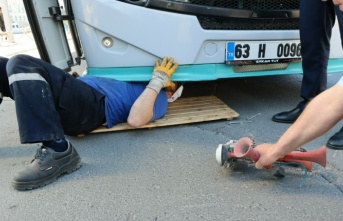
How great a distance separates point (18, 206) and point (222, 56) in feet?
5.18

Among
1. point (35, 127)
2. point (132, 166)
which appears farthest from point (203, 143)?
point (35, 127)

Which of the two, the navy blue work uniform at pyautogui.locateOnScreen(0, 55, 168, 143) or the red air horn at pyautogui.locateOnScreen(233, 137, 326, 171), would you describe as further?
the navy blue work uniform at pyautogui.locateOnScreen(0, 55, 168, 143)

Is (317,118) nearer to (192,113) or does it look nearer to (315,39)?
(315,39)

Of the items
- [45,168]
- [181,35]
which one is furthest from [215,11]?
[45,168]

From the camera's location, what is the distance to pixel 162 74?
2.12 metres

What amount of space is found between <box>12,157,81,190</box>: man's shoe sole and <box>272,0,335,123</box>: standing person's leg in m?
1.44

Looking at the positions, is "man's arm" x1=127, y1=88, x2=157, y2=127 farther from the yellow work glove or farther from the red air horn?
the red air horn

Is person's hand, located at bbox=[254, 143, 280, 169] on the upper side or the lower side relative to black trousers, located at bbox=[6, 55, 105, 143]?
lower

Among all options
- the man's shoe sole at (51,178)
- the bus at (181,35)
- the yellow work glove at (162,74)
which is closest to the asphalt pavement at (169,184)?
the man's shoe sole at (51,178)

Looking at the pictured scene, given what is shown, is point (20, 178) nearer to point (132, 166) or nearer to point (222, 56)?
point (132, 166)

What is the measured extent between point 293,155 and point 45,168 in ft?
3.96

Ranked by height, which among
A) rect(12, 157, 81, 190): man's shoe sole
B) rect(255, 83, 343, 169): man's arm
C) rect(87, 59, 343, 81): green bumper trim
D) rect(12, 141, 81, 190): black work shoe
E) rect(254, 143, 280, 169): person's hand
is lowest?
rect(12, 157, 81, 190): man's shoe sole

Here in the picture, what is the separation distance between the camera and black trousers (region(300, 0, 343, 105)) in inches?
79.2

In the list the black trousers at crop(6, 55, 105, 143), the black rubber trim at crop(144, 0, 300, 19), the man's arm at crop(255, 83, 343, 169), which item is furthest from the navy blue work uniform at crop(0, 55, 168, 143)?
the man's arm at crop(255, 83, 343, 169)
